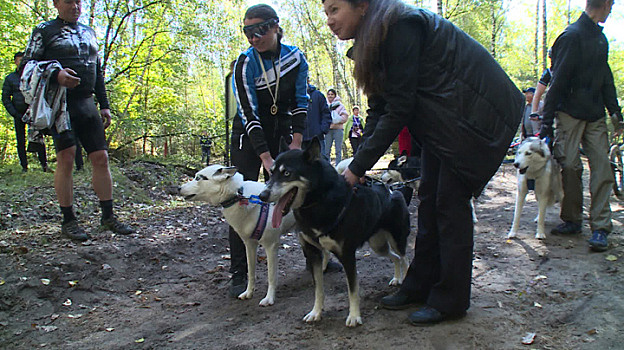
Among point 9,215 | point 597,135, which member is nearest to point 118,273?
point 9,215

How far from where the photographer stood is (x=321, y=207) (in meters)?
2.71

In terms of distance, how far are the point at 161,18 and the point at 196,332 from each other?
9509mm

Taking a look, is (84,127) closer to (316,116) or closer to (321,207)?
(321,207)

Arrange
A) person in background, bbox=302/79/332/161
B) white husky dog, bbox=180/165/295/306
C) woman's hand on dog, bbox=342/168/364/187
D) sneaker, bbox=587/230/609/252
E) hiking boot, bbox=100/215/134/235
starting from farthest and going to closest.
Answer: person in background, bbox=302/79/332/161 < hiking boot, bbox=100/215/134/235 < sneaker, bbox=587/230/609/252 < white husky dog, bbox=180/165/295/306 < woman's hand on dog, bbox=342/168/364/187

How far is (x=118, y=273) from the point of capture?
4070 millimetres

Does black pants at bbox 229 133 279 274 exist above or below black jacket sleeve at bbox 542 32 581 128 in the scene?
below

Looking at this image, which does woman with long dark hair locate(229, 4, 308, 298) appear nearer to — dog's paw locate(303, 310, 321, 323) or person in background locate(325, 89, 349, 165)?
dog's paw locate(303, 310, 321, 323)

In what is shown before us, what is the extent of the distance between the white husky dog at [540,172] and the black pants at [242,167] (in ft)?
11.0

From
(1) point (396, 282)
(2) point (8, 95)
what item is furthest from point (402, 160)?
(2) point (8, 95)

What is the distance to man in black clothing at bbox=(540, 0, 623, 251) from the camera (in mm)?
4387

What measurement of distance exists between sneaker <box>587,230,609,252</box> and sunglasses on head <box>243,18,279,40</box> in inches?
156

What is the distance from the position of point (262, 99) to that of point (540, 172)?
3.82m

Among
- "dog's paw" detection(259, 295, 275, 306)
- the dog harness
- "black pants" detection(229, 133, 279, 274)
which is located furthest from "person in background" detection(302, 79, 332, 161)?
"dog's paw" detection(259, 295, 275, 306)

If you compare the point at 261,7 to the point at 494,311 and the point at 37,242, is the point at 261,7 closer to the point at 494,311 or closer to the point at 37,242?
the point at 494,311
